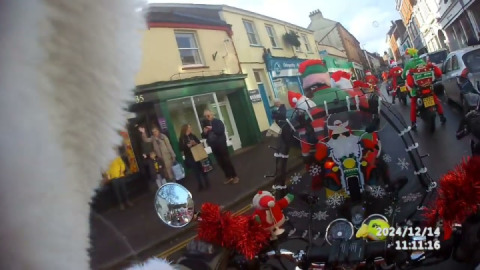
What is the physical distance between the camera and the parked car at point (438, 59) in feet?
3.86

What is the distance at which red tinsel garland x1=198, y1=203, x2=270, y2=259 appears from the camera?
93 cm

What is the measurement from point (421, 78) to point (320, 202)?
540 millimetres

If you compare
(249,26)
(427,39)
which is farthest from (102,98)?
(427,39)

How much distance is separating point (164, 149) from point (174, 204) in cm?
14

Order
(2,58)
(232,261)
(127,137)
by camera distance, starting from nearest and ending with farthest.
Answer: (2,58), (127,137), (232,261)

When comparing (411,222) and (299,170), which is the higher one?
(299,170)

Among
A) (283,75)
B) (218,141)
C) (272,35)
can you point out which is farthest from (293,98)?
(218,141)

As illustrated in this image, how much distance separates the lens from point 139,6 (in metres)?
0.39

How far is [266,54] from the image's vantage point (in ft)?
3.14

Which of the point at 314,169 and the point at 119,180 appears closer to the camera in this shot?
the point at 119,180

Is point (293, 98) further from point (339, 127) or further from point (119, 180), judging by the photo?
point (119, 180)

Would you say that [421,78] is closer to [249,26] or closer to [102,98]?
[249,26]

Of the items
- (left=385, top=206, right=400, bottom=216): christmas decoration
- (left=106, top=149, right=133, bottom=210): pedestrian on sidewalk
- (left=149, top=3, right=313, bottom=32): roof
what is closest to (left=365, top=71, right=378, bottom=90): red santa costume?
(left=149, top=3, right=313, bottom=32): roof

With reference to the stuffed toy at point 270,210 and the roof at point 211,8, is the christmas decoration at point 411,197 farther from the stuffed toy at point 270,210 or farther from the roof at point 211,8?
the roof at point 211,8
